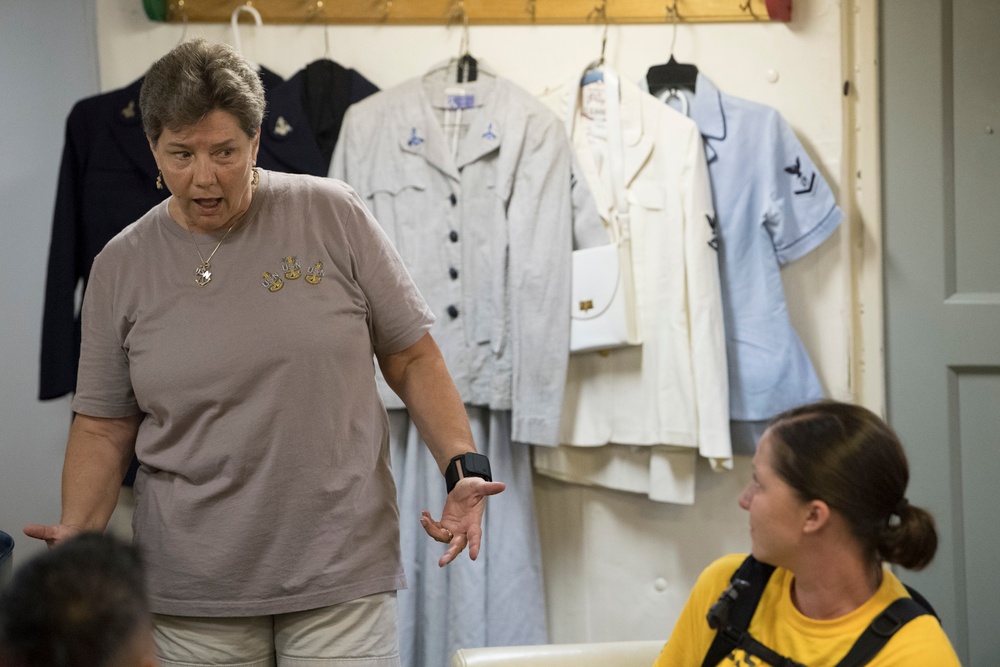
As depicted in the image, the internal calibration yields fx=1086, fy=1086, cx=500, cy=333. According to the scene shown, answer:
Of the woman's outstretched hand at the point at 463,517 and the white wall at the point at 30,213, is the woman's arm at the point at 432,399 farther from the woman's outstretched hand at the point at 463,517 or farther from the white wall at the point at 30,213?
the white wall at the point at 30,213

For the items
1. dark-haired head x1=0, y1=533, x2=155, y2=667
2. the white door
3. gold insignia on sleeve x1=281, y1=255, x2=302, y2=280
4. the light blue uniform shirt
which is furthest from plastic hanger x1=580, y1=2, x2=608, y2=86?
dark-haired head x1=0, y1=533, x2=155, y2=667

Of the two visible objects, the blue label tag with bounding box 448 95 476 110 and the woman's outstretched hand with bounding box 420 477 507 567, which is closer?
the woman's outstretched hand with bounding box 420 477 507 567

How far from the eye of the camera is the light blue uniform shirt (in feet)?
9.44

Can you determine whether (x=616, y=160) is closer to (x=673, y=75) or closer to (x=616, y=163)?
(x=616, y=163)

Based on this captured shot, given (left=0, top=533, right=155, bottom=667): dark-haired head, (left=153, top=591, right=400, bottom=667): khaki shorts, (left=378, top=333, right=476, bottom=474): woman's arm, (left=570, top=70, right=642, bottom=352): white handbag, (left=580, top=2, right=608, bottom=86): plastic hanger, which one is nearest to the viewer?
(left=0, top=533, right=155, bottom=667): dark-haired head

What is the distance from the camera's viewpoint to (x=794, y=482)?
1585 millimetres

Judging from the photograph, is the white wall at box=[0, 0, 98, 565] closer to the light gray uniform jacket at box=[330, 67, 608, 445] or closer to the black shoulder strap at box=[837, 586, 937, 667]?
the light gray uniform jacket at box=[330, 67, 608, 445]

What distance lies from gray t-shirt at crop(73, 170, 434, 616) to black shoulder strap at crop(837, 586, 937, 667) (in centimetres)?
66

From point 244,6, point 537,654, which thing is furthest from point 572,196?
point 537,654

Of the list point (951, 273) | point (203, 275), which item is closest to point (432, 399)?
point (203, 275)

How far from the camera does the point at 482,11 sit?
9.75 feet

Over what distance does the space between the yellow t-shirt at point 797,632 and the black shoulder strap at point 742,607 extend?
0.03 ft

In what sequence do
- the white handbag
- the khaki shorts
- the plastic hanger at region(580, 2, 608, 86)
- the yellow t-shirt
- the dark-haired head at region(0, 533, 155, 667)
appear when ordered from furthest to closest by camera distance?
the plastic hanger at region(580, 2, 608, 86) < the white handbag < the khaki shorts < the yellow t-shirt < the dark-haired head at region(0, 533, 155, 667)

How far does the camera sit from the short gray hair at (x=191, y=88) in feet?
4.97
